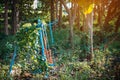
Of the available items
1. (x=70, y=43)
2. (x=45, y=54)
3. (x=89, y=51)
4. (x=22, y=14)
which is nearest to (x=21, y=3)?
(x=22, y=14)

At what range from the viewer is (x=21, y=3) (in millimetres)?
22109

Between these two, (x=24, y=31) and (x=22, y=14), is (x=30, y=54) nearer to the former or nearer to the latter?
(x=24, y=31)

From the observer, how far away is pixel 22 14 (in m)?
24.3

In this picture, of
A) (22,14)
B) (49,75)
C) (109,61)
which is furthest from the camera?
(22,14)

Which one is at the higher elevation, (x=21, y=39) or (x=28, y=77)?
(x=21, y=39)

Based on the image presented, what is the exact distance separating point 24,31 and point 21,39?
29 cm

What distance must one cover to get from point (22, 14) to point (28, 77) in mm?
15330

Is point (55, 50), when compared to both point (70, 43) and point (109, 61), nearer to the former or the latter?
point (70, 43)

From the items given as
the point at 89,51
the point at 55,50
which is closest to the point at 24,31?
the point at 89,51

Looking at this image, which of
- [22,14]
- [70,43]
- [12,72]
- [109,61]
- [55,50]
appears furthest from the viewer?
[22,14]

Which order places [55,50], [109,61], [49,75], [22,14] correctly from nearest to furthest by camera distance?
[49,75]
[109,61]
[55,50]
[22,14]

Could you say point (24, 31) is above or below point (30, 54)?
above

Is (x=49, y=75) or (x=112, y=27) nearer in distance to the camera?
(x=49, y=75)

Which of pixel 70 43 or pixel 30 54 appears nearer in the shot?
pixel 30 54
